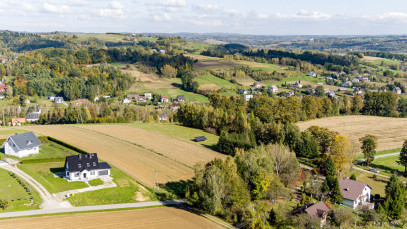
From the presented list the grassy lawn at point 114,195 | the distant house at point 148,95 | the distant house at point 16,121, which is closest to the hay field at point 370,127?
the grassy lawn at point 114,195

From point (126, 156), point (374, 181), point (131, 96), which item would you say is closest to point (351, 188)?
point (374, 181)

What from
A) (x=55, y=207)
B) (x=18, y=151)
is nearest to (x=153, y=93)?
(x=18, y=151)

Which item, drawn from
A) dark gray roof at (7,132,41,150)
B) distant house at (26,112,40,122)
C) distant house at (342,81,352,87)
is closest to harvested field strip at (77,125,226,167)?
dark gray roof at (7,132,41,150)

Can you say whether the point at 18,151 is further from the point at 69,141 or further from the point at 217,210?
the point at 217,210

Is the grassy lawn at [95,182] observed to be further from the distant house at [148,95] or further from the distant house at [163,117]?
the distant house at [148,95]

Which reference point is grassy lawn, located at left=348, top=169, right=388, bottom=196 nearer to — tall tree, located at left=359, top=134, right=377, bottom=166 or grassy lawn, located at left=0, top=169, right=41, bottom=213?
tall tree, located at left=359, top=134, right=377, bottom=166
